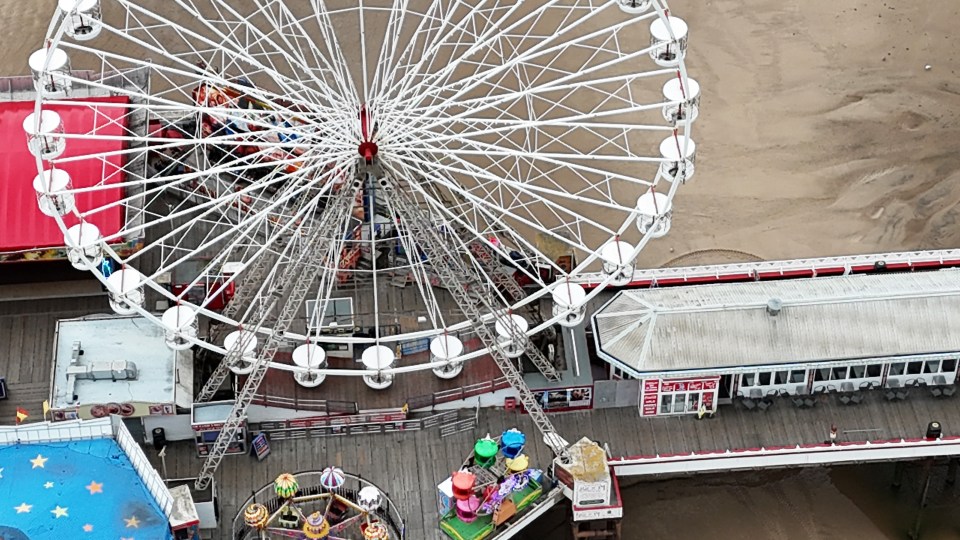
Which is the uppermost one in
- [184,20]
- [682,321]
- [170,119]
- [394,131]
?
[184,20]

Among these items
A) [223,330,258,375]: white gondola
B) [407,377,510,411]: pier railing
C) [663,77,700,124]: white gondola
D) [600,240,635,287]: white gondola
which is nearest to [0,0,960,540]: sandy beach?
[407,377,510,411]: pier railing

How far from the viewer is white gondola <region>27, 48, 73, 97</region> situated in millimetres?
78694

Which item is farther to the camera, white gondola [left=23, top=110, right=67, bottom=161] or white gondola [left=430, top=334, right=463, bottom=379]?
white gondola [left=430, top=334, right=463, bottom=379]

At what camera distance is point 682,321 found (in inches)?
3420

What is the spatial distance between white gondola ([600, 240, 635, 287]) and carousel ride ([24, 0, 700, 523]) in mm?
103

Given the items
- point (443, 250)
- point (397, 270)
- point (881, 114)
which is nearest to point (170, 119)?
point (397, 270)

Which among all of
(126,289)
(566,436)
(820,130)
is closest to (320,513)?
(566,436)

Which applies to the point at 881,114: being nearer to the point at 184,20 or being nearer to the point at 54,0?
the point at 184,20

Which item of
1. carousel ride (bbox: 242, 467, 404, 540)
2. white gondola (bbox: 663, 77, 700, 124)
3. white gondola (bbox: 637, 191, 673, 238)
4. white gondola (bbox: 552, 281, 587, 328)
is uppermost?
white gondola (bbox: 663, 77, 700, 124)

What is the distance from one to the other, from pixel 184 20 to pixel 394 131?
35341 mm

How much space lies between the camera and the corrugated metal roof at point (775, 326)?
86312 mm

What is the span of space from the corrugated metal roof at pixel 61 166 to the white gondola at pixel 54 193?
25.3ft

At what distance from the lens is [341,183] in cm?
8106

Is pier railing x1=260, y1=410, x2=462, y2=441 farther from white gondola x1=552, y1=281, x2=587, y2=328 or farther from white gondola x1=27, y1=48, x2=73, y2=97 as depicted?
white gondola x1=27, y1=48, x2=73, y2=97
